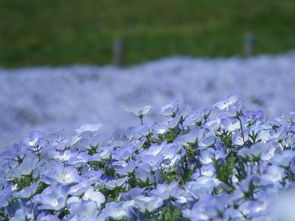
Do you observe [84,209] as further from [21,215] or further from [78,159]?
[78,159]

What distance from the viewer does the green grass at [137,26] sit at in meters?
24.0

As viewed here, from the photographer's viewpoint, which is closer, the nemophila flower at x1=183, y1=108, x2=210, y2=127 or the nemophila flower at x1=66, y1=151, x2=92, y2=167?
the nemophila flower at x1=66, y1=151, x2=92, y2=167

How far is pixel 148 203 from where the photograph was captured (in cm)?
172

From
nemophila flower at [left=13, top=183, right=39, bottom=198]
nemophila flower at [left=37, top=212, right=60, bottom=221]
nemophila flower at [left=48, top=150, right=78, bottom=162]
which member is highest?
nemophila flower at [left=48, top=150, right=78, bottom=162]

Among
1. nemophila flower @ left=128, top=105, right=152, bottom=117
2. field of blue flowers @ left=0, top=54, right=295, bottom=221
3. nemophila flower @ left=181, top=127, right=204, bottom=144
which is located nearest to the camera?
field of blue flowers @ left=0, top=54, right=295, bottom=221

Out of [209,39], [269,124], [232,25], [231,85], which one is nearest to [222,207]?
[269,124]

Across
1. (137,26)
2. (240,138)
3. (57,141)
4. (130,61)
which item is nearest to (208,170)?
(240,138)

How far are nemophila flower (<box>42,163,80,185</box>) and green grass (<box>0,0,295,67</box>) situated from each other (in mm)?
20507

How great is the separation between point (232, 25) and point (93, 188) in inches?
1034

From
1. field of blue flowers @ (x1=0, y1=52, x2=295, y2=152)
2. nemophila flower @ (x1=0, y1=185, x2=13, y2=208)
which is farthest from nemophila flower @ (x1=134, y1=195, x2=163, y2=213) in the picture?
field of blue flowers @ (x1=0, y1=52, x2=295, y2=152)

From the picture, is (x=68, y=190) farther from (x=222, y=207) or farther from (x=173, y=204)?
(x=222, y=207)

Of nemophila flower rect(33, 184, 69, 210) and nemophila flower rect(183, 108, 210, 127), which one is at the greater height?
nemophila flower rect(183, 108, 210, 127)

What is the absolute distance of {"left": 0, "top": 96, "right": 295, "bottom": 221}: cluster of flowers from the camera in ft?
5.36

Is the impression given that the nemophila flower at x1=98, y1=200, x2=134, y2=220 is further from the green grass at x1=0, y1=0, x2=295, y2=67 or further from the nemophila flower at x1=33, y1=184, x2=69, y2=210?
the green grass at x1=0, y1=0, x2=295, y2=67
